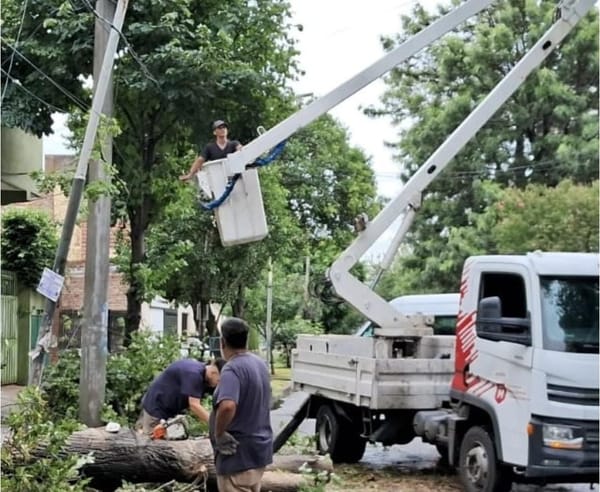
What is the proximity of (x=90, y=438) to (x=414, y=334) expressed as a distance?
13.8 ft

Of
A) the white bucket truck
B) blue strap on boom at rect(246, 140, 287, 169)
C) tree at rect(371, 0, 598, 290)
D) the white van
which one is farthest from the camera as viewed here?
tree at rect(371, 0, 598, 290)

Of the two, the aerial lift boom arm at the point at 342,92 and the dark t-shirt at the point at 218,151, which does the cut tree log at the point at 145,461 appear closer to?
the aerial lift boom arm at the point at 342,92

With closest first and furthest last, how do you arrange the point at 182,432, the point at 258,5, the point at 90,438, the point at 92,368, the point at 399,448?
the point at 90,438 < the point at 182,432 < the point at 92,368 < the point at 399,448 < the point at 258,5

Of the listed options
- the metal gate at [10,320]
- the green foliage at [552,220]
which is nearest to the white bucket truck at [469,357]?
the metal gate at [10,320]

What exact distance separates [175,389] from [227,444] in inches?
83.8

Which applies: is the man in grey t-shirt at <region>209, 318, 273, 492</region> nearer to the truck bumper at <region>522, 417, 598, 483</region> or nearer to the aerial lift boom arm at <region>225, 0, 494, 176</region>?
the truck bumper at <region>522, 417, 598, 483</region>

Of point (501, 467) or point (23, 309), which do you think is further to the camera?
point (23, 309)

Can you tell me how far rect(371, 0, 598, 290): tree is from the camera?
956 inches

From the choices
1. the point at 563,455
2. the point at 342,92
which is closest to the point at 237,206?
the point at 342,92

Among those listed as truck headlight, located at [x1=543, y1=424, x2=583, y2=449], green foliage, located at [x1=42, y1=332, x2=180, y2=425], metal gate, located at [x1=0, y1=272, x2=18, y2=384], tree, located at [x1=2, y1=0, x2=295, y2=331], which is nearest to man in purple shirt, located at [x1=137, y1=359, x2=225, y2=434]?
green foliage, located at [x1=42, y1=332, x2=180, y2=425]

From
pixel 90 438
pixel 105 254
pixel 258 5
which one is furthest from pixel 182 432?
pixel 258 5

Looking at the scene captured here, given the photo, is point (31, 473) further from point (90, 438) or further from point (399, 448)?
point (399, 448)

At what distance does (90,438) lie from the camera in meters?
7.30

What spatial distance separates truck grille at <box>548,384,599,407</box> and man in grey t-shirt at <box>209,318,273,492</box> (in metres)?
2.88
